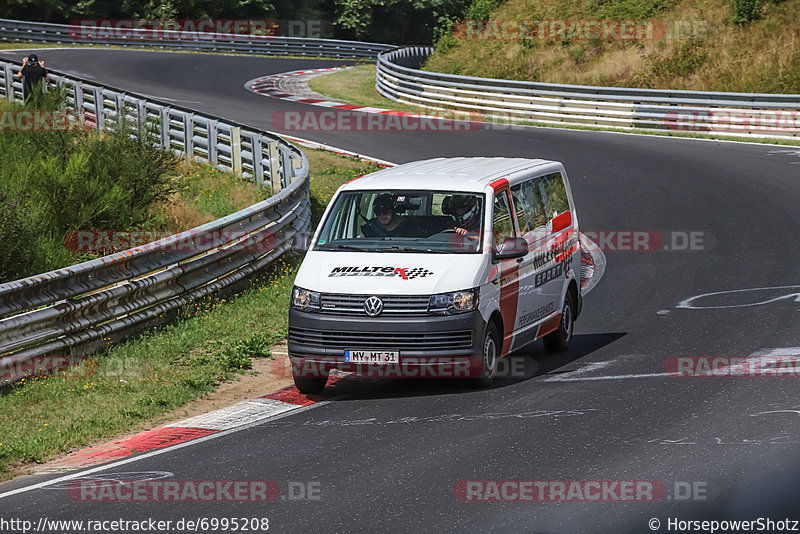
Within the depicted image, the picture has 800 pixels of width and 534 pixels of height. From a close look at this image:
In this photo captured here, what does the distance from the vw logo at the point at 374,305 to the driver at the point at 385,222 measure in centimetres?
100

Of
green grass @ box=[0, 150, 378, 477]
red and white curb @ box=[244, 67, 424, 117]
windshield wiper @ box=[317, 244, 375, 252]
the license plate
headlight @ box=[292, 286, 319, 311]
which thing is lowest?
red and white curb @ box=[244, 67, 424, 117]

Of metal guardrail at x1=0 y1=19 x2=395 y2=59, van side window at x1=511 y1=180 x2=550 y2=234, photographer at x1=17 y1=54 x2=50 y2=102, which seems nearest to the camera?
van side window at x1=511 y1=180 x2=550 y2=234

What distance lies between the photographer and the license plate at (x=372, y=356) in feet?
32.3

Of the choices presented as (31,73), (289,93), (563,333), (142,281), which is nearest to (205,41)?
(289,93)

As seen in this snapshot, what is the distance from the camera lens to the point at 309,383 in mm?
10430

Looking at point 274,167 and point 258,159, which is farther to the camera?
point 258,159

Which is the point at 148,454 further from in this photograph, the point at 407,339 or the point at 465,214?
the point at 465,214

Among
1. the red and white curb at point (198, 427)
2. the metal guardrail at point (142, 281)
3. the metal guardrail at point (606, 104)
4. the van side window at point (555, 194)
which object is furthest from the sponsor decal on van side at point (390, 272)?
the metal guardrail at point (606, 104)

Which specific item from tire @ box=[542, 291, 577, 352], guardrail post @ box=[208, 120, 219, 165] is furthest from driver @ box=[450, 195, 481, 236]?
guardrail post @ box=[208, 120, 219, 165]

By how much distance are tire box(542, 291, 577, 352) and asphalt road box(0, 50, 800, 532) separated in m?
0.17

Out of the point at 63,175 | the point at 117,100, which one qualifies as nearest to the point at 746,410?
the point at 63,175

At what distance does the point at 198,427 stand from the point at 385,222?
9.13 feet

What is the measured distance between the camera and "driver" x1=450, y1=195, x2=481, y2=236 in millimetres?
10602

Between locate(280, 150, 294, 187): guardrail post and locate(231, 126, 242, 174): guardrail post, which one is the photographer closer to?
locate(231, 126, 242, 174): guardrail post
